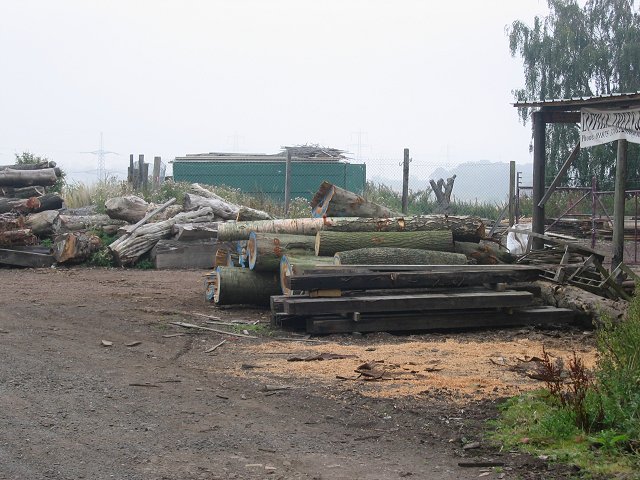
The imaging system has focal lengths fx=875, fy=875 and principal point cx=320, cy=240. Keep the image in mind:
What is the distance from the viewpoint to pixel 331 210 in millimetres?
14039

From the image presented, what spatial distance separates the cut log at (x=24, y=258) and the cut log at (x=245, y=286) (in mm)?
7012

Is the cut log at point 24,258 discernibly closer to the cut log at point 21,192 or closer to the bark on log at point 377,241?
the cut log at point 21,192

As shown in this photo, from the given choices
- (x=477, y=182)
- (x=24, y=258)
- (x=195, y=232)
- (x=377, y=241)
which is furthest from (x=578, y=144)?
(x=477, y=182)

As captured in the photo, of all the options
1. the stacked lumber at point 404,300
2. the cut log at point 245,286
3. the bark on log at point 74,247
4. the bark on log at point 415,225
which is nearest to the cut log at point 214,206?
the bark on log at point 74,247

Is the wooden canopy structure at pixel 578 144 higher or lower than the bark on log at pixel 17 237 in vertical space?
higher

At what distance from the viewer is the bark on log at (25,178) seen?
2106 cm

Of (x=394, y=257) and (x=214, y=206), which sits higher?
(x=214, y=206)

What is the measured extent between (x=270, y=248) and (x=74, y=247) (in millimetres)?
7216

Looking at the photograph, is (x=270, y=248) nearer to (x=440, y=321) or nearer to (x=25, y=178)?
(x=440, y=321)

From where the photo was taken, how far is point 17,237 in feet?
58.6

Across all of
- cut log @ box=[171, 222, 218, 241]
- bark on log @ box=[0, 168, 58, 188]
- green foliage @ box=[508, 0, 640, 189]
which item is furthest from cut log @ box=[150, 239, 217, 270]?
green foliage @ box=[508, 0, 640, 189]

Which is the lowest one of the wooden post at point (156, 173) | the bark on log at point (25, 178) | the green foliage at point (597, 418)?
the green foliage at point (597, 418)

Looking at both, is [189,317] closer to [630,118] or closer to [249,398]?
[249,398]

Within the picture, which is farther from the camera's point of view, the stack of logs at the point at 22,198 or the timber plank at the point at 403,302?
the stack of logs at the point at 22,198
